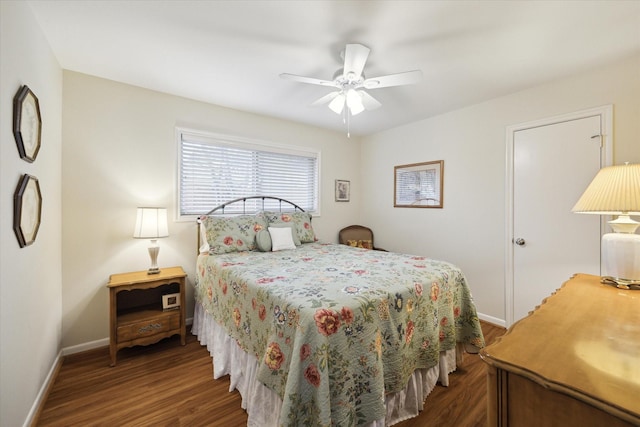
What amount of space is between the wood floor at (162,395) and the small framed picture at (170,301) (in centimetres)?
40

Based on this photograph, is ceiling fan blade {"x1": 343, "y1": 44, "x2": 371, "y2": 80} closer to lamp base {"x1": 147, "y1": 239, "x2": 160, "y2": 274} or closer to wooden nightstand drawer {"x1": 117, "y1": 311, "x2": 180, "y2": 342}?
lamp base {"x1": 147, "y1": 239, "x2": 160, "y2": 274}

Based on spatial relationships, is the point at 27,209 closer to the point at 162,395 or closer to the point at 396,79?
the point at 162,395

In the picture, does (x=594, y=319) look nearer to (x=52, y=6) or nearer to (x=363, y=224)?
(x=52, y=6)

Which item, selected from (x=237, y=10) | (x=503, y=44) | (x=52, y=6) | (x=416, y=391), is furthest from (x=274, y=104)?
(x=416, y=391)

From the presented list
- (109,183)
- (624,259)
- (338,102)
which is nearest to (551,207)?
(624,259)

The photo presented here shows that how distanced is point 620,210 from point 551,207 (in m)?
1.35

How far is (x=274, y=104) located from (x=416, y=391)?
304 centimetres

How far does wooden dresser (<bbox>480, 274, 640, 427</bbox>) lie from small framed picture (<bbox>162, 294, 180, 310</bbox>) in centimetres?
260

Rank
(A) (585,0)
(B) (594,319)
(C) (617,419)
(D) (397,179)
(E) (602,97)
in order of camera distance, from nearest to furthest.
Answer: (C) (617,419), (B) (594,319), (A) (585,0), (E) (602,97), (D) (397,179)

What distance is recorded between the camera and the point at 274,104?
3.13 m

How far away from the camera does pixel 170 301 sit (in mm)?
2545

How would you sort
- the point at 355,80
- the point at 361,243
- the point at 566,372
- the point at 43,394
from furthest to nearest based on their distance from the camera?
the point at 361,243, the point at 355,80, the point at 43,394, the point at 566,372

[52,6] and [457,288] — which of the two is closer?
[52,6]

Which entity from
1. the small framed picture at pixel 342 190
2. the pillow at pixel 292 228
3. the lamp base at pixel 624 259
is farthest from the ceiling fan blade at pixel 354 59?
the small framed picture at pixel 342 190
